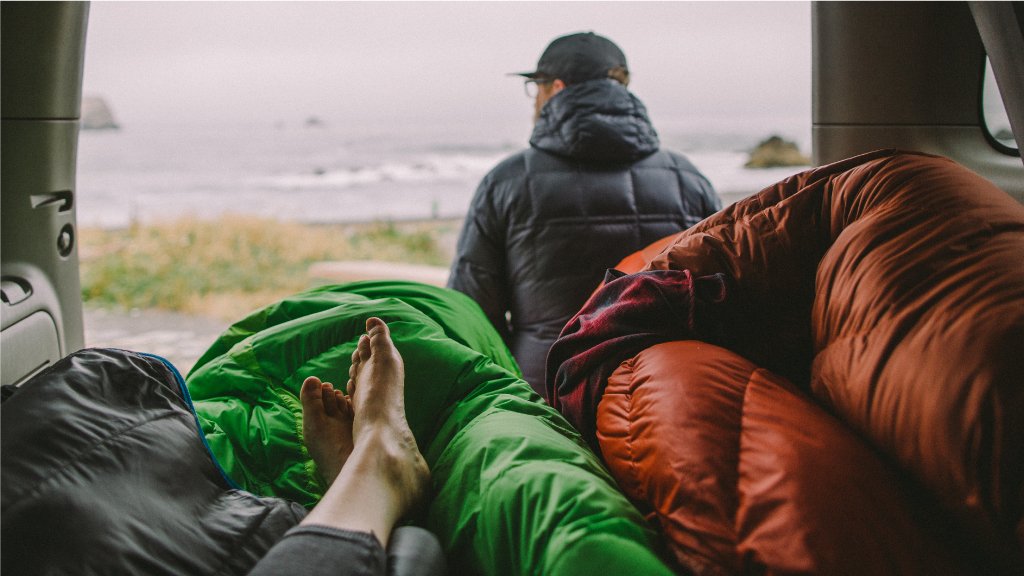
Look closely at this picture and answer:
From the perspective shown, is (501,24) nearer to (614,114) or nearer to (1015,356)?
(614,114)

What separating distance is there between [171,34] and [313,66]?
3.40 ft

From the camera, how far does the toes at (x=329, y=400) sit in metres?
1.29

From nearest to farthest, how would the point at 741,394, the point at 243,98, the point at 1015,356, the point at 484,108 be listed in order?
1. the point at 1015,356
2. the point at 741,394
3. the point at 484,108
4. the point at 243,98

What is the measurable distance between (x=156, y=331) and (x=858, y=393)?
4126mm

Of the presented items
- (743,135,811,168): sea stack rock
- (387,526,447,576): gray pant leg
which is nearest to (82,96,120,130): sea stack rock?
(743,135,811,168): sea stack rock

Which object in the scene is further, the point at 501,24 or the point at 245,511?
the point at 501,24

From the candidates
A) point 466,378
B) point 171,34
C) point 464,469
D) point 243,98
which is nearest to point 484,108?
point 171,34

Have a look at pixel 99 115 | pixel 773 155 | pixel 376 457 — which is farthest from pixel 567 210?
pixel 99 115

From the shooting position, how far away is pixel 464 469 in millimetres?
1027

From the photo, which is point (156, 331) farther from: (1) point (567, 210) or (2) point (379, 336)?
(2) point (379, 336)

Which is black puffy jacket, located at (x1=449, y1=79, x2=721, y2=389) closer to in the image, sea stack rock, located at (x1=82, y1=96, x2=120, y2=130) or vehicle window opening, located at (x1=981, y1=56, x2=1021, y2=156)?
vehicle window opening, located at (x1=981, y1=56, x2=1021, y2=156)

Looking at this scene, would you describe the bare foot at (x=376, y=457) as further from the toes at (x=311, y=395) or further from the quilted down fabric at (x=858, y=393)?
the quilted down fabric at (x=858, y=393)

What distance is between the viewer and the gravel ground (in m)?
3.77

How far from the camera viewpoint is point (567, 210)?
2020 mm
